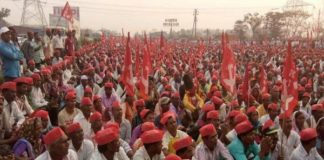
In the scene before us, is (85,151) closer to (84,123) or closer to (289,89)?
(84,123)

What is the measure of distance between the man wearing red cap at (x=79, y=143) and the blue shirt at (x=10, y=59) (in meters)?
4.38

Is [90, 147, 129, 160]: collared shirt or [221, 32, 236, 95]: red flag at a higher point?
[221, 32, 236, 95]: red flag

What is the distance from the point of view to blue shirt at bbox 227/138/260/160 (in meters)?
6.16

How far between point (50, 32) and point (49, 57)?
1.70 metres

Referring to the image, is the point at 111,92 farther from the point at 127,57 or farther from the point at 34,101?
the point at 34,101

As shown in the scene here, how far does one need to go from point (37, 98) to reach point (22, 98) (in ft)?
6.23

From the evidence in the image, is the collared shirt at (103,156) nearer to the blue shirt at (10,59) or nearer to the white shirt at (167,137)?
the white shirt at (167,137)

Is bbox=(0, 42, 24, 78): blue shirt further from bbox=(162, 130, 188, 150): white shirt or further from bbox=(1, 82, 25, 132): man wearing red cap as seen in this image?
bbox=(162, 130, 188, 150): white shirt

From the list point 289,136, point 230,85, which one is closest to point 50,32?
point 230,85

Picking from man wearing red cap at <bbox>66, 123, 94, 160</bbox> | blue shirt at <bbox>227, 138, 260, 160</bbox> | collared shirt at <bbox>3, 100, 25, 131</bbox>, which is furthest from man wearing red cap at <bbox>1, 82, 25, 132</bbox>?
blue shirt at <bbox>227, 138, 260, 160</bbox>

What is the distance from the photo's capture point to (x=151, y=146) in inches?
221

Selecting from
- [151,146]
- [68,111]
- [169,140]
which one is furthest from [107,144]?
[68,111]

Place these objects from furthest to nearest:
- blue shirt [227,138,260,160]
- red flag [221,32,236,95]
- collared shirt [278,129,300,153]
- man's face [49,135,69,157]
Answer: red flag [221,32,236,95] < collared shirt [278,129,300,153] < blue shirt [227,138,260,160] < man's face [49,135,69,157]

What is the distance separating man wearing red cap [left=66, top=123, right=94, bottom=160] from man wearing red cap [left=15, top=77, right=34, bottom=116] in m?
1.85
